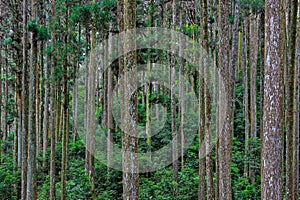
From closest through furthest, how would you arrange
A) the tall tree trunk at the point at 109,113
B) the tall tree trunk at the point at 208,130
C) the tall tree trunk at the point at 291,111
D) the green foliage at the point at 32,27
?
the tall tree trunk at the point at 291,111, the tall tree trunk at the point at 208,130, the green foliage at the point at 32,27, the tall tree trunk at the point at 109,113

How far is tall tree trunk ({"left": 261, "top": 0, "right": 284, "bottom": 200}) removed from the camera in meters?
6.31

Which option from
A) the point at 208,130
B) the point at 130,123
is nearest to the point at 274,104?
the point at 130,123

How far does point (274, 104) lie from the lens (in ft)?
20.8

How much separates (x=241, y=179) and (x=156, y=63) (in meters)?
10.7

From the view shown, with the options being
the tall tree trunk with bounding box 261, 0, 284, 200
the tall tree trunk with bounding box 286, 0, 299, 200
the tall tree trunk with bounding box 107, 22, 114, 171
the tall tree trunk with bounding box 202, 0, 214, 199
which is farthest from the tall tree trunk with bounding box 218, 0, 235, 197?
the tall tree trunk with bounding box 107, 22, 114, 171

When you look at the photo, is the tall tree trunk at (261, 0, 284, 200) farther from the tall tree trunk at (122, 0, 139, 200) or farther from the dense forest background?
the tall tree trunk at (122, 0, 139, 200)

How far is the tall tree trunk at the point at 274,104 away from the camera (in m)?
6.31

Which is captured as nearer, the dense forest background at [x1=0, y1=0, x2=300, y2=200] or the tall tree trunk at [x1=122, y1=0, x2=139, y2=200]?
the dense forest background at [x1=0, y1=0, x2=300, y2=200]

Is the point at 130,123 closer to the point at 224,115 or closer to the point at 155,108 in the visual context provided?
the point at 224,115

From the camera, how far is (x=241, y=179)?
50.6 ft

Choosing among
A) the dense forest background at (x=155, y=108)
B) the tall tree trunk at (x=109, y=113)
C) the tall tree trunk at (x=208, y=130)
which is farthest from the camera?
the tall tree trunk at (x=109, y=113)

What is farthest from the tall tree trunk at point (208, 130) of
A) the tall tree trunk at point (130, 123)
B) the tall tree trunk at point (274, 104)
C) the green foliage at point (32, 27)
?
the green foliage at point (32, 27)

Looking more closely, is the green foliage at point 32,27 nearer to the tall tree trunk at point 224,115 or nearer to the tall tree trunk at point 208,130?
the tall tree trunk at point 208,130

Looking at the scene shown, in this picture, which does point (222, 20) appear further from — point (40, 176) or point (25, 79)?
A: point (40, 176)
